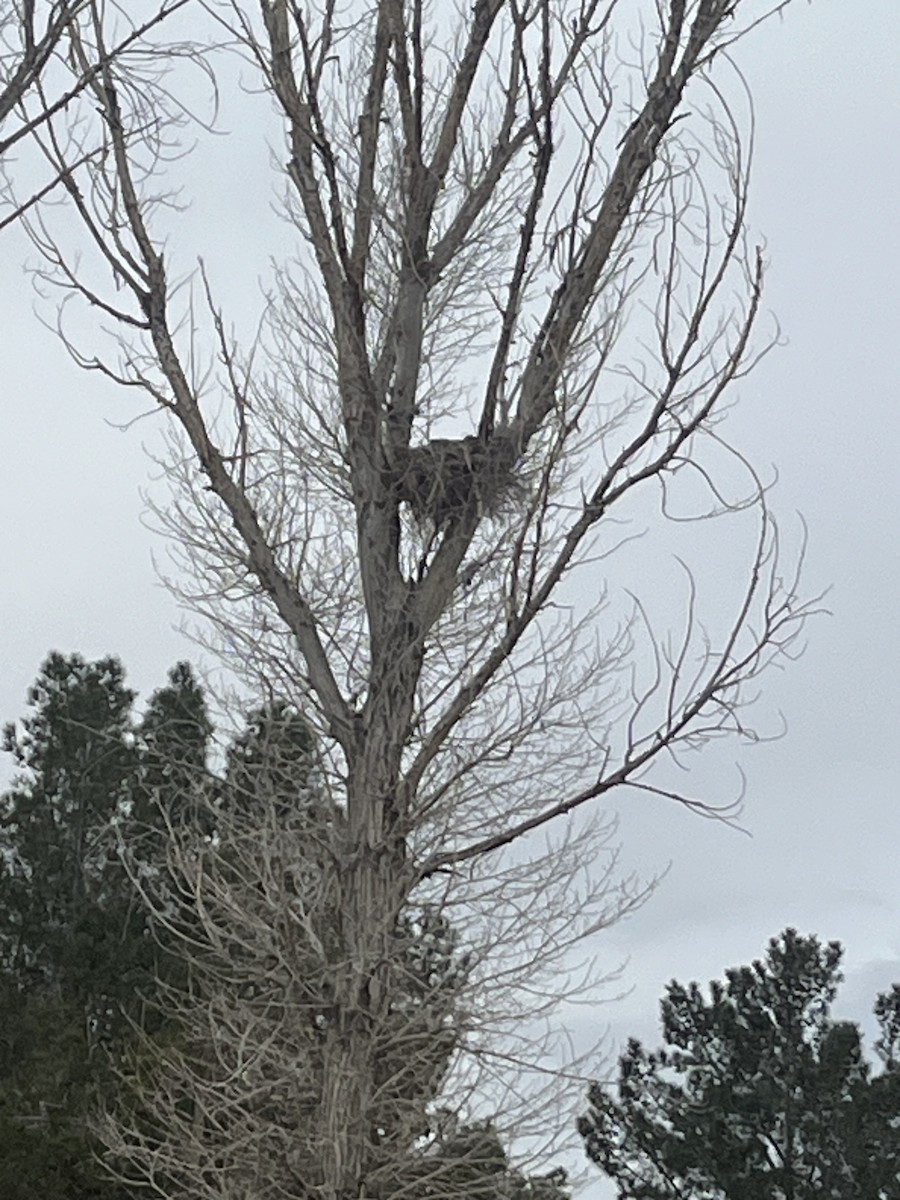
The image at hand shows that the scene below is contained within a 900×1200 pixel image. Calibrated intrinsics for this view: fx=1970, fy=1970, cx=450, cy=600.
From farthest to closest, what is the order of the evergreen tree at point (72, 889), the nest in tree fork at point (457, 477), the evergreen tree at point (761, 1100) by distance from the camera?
the evergreen tree at point (761, 1100) < the evergreen tree at point (72, 889) < the nest in tree fork at point (457, 477)

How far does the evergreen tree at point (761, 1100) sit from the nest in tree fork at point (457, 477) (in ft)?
31.6

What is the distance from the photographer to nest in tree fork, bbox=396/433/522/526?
650 cm

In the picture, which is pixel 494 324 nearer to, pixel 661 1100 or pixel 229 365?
pixel 229 365

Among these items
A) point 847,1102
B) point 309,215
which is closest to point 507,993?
point 309,215

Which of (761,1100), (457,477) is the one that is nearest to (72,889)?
(761,1100)

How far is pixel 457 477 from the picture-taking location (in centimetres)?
657

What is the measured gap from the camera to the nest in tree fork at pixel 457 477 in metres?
6.50

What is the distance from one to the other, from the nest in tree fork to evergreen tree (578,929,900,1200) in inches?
380

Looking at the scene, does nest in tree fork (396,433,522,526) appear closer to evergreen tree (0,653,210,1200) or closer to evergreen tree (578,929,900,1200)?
evergreen tree (0,653,210,1200)

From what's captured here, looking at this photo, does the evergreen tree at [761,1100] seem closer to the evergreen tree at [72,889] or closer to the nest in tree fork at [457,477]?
the evergreen tree at [72,889]

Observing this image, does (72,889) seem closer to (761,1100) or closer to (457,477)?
(761,1100)

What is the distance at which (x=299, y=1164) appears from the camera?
5.94 meters

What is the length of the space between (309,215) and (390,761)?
2044 millimetres

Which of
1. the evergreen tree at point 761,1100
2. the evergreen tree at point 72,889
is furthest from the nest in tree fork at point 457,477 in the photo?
the evergreen tree at point 761,1100
